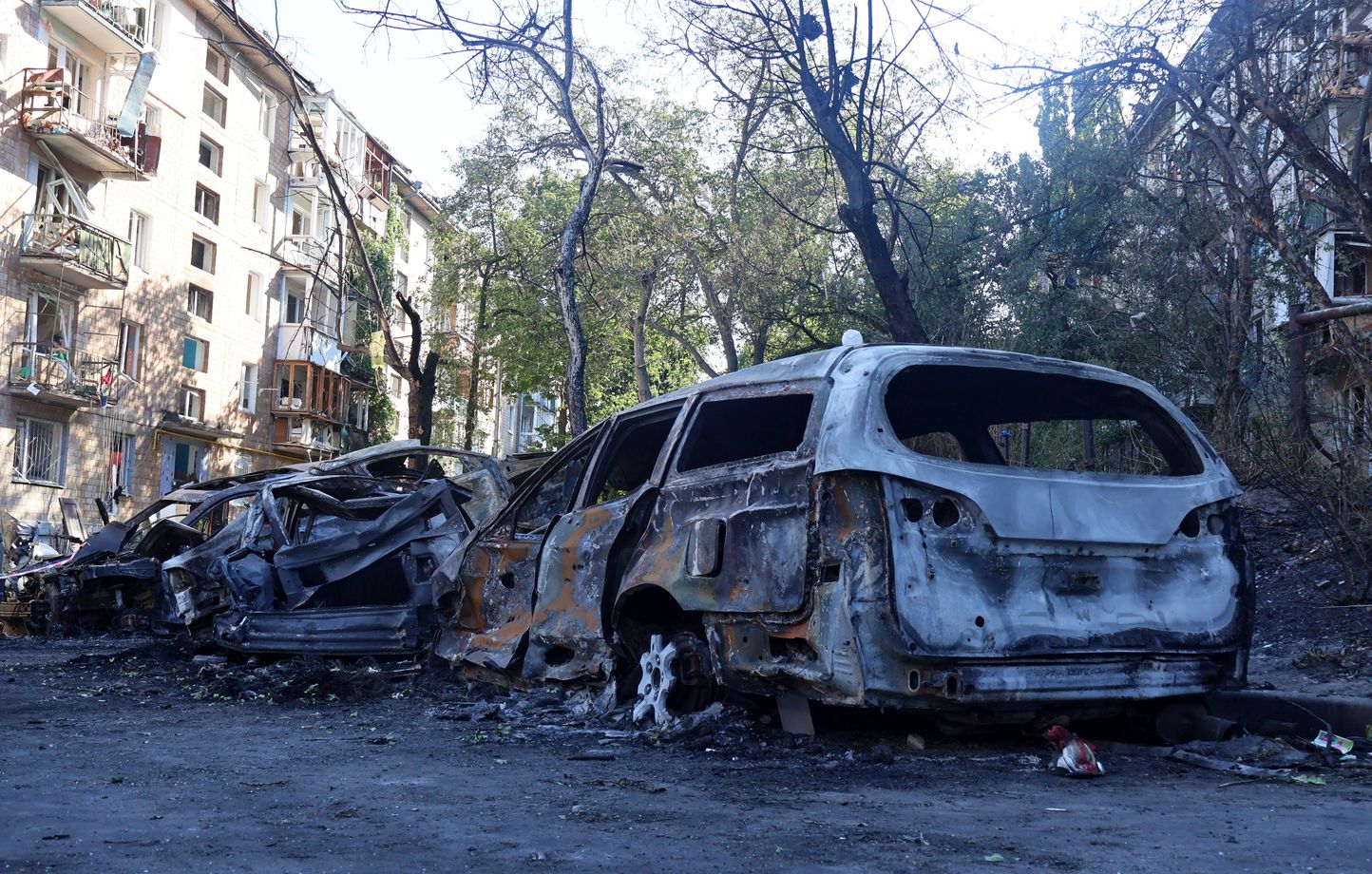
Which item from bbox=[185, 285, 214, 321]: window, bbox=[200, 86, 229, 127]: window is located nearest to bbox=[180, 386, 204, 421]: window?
bbox=[185, 285, 214, 321]: window

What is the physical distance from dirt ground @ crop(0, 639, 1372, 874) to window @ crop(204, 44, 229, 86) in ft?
113

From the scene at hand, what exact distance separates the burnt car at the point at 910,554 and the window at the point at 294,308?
39.0 m

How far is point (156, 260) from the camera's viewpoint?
3378 cm

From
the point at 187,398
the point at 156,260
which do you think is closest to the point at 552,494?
the point at 156,260

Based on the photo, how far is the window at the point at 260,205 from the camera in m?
40.5

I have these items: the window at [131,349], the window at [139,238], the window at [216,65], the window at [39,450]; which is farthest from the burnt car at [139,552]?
the window at [216,65]

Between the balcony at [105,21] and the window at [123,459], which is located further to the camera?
the window at [123,459]

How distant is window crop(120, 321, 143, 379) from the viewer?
108ft

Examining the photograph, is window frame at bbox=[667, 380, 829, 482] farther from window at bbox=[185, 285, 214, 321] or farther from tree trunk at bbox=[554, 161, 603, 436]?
window at bbox=[185, 285, 214, 321]

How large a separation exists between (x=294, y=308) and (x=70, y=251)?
14529 millimetres

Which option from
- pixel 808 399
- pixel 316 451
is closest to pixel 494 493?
pixel 808 399

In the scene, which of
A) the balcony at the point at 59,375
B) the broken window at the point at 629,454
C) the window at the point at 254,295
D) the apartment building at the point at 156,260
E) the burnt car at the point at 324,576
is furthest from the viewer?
the window at the point at 254,295

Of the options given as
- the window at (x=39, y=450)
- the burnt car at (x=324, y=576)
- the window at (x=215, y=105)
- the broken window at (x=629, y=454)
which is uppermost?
the window at (x=215, y=105)

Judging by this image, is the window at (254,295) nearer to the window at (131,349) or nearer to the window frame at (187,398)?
the window frame at (187,398)
